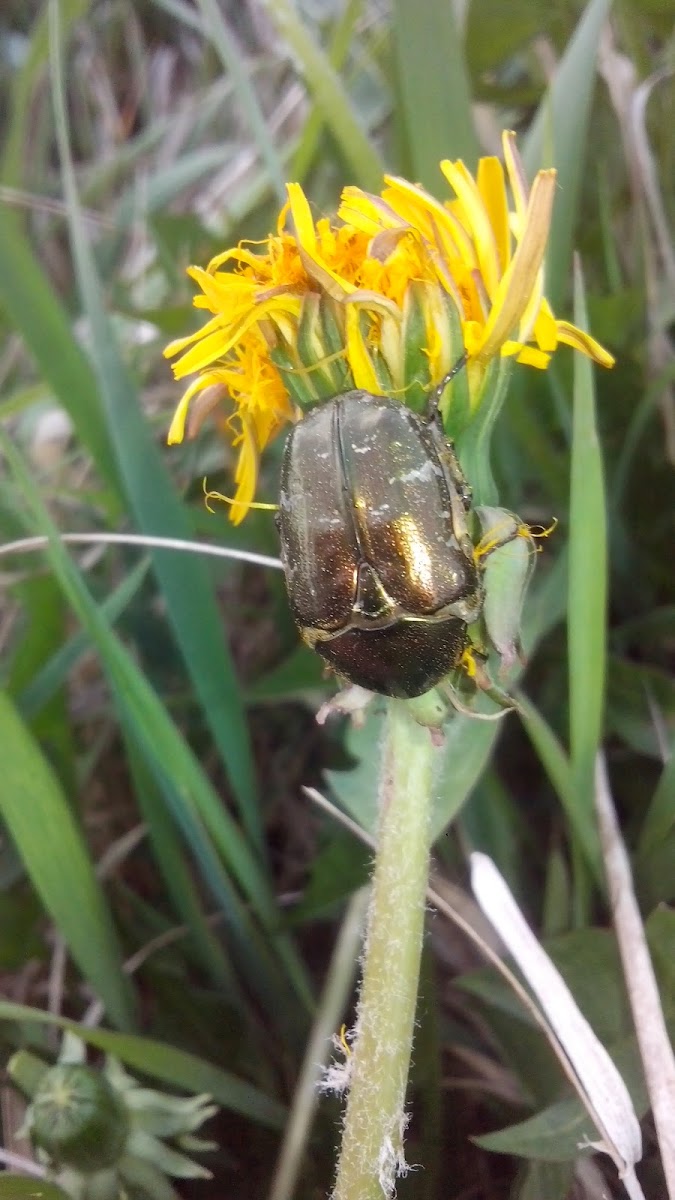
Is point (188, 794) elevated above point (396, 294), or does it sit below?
below

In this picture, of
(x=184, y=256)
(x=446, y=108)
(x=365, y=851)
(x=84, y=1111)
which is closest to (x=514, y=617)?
(x=365, y=851)

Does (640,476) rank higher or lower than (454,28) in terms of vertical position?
lower

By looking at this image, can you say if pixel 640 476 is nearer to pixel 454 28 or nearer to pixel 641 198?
pixel 641 198

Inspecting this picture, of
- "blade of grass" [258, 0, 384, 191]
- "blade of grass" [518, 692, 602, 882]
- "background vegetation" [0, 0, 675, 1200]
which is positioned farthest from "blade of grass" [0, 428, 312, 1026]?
"blade of grass" [258, 0, 384, 191]

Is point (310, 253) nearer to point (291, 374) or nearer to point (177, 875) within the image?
point (291, 374)

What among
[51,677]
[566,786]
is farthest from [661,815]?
[51,677]

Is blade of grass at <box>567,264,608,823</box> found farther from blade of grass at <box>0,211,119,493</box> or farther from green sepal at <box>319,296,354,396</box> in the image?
blade of grass at <box>0,211,119,493</box>

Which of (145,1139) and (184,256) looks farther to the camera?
(184,256)
